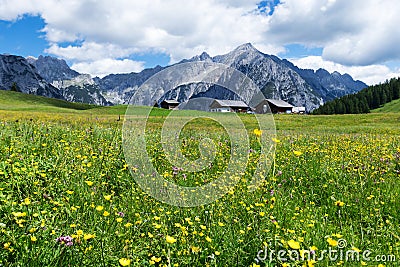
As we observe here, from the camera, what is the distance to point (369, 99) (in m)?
134

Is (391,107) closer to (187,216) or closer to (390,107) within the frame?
(390,107)

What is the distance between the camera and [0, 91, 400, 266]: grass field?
10.1ft

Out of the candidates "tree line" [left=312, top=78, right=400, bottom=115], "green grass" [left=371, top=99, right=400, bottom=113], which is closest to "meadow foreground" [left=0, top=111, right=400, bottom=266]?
"tree line" [left=312, top=78, right=400, bottom=115]

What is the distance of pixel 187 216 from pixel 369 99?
5854 inches

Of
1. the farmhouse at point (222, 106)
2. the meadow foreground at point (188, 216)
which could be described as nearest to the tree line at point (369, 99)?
the farmhouse at point (222, 106)

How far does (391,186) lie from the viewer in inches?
234

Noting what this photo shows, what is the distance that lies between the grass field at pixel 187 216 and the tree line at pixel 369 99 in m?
125

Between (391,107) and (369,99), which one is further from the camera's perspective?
(369,99)

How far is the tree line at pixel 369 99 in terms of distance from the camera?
121 m

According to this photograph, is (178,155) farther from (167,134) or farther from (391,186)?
(391,186)

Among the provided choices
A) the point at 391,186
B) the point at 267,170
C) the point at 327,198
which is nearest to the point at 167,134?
the point at 267,170

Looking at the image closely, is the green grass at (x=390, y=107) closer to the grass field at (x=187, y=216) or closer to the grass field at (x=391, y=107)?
the grass field at (x=391, y=107)

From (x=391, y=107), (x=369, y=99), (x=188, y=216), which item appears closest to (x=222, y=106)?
(x=188, y=216)

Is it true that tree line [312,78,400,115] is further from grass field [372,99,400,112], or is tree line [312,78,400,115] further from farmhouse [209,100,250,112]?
farmhouse [209,100,250,112]
